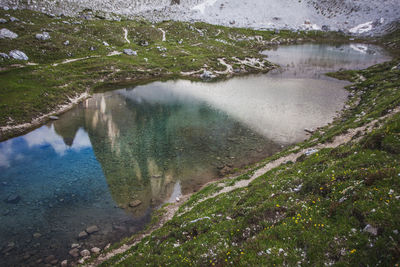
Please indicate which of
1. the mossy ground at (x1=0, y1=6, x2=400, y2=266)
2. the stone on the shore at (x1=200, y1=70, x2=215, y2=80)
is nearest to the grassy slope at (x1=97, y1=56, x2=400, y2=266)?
the mossy ground at (x1=0, y1=6, x2=400, y2=266)

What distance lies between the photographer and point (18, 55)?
67.6 m

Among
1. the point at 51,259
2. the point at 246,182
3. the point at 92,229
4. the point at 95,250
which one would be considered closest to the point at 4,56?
the point at 92,229

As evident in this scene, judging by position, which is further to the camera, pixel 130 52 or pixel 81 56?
pixel 130 52

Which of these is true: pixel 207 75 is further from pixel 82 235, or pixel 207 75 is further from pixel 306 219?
pixel 306 219

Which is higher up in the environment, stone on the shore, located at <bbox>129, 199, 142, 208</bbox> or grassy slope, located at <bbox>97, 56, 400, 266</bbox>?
grassy slope, located at <bbox>97, 56, 400, 266</bbox>

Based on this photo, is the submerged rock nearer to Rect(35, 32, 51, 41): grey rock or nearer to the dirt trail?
the dirt trail

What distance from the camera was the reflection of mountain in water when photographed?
96.4 ft

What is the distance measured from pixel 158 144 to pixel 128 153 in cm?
564

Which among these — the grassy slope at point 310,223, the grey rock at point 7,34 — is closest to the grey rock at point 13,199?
the grassy slope at point 310,223

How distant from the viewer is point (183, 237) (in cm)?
1541

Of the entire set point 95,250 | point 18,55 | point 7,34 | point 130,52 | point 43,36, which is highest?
point 7,34

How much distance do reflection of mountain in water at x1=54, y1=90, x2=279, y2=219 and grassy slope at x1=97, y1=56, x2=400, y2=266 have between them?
11543 millimetres

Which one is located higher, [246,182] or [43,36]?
[43,36]

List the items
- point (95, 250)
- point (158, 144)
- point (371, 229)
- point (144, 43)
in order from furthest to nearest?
point (144, 43) → point (158, 144) → point (95, 250) → point (371, 229)
